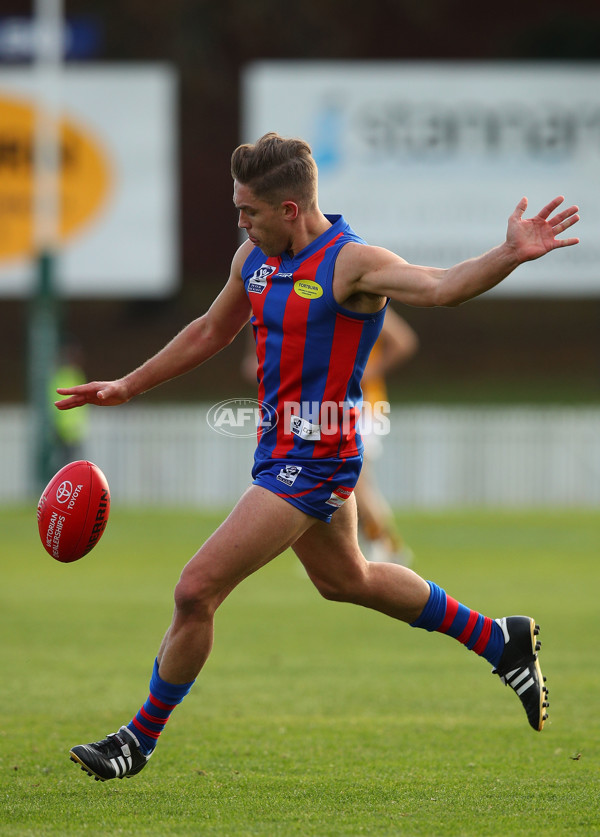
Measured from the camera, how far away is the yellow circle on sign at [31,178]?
1906 cm

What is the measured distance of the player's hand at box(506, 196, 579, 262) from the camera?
4293 mm

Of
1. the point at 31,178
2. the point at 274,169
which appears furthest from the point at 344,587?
the point at 31,178

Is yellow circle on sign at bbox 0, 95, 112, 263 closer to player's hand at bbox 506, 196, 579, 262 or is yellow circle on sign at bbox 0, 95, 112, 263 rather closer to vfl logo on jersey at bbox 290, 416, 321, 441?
vfl logo on jersey at bbox 290, 416, 321, 441

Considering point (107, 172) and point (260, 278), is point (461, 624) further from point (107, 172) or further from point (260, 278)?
point (107, 172)

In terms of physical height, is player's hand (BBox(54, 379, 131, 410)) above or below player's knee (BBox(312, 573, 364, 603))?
above

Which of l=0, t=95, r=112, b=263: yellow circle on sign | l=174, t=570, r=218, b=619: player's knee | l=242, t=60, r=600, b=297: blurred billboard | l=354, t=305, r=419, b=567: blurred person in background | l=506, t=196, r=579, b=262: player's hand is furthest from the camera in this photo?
l=242, t=60, r=600, b=297: blurred billboard

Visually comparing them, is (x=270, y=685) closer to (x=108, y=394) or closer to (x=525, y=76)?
(x=108, y=394)

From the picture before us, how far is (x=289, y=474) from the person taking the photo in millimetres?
4910

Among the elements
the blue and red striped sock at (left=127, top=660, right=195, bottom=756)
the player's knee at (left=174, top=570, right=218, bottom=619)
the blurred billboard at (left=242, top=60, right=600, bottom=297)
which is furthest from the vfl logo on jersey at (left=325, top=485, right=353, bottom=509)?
the blurred billboard at (left=242, top=60, right=600, bottom=297)

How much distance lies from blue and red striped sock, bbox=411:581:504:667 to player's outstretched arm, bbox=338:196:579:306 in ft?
4.41

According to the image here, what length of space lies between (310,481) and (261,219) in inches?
38.4

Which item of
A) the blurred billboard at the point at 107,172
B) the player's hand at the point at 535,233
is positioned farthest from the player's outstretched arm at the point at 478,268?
the blurred billboard at the point at 107,172

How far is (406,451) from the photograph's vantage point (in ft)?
63.4

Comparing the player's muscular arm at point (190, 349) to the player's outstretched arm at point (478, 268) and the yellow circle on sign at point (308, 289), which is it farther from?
the player's outstretched arm at point (478, 268)
